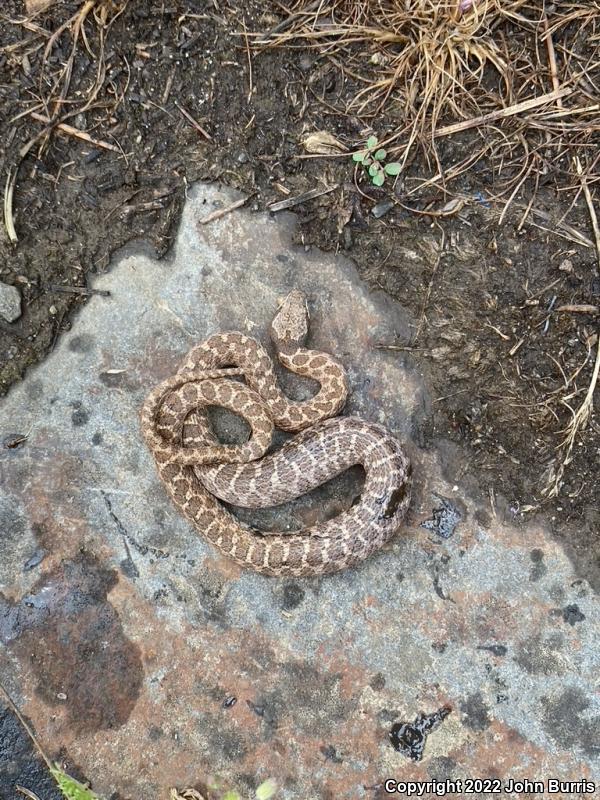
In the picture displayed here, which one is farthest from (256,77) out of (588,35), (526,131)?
(588,35)

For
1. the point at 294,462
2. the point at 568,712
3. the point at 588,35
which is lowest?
the point at 568,712

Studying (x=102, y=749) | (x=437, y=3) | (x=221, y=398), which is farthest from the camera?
(x=221, y=398)

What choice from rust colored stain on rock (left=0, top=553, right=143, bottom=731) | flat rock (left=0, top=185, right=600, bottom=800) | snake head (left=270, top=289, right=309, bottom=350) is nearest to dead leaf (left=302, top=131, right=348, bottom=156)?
flat rock (left=0, top=185, right=600, bottom=800)

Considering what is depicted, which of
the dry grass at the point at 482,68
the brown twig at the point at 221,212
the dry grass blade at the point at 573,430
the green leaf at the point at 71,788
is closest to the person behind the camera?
the green leaf at the point at 71,788

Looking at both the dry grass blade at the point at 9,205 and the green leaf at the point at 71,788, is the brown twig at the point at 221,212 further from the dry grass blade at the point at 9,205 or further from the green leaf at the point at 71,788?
the green leaf at the point at 71,788

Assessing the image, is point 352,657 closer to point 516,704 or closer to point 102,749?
point 516,704

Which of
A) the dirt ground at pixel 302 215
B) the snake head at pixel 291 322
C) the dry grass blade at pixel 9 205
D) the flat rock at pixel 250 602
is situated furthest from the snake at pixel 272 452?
the dry grass blade at pixel 9 205

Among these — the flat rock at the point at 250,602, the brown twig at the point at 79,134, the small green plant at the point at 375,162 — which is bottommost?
the flat rock at the point at 250,602
